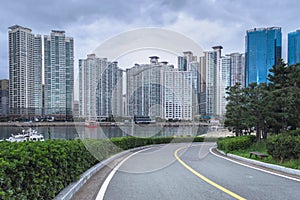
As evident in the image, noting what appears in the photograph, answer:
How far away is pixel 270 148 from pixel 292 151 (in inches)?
42.5

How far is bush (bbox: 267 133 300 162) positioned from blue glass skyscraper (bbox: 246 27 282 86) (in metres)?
17.4

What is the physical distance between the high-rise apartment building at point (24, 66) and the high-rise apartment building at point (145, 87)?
5307 cm

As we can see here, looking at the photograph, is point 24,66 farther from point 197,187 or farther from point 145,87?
point 197,187

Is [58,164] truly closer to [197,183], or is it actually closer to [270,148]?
[197,183]

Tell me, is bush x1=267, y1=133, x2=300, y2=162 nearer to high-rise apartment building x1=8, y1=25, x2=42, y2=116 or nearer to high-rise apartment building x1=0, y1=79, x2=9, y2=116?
high-rise apartment building x1=8, y1=25, x2=42, y2=116

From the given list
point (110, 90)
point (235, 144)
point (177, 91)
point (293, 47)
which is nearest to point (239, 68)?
point (293, 47)

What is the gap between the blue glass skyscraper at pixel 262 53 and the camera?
2689cm

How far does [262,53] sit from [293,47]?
18.4 feet

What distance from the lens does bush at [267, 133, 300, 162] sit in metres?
9.47

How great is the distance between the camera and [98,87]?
8586 millimetres

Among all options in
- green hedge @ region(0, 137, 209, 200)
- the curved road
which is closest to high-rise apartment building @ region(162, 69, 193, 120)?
the curved road

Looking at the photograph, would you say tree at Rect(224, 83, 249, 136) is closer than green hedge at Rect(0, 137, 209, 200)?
No

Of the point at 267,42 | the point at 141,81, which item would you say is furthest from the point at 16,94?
the point at 141,81

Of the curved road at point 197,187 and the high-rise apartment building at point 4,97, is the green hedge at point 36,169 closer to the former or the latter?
the curved road at point 197,187
